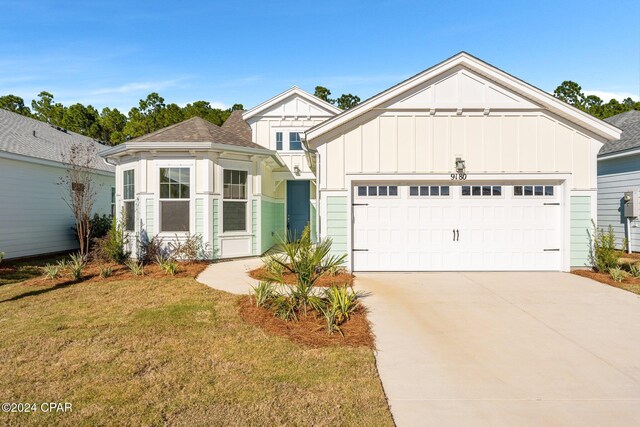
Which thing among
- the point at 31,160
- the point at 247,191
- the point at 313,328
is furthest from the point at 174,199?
the point at 313,328

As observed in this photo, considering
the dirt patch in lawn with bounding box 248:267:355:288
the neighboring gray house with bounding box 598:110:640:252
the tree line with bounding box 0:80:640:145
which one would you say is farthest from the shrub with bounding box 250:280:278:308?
the tree line with bounding box 0:80:640:145

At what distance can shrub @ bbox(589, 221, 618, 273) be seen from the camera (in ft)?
27.7

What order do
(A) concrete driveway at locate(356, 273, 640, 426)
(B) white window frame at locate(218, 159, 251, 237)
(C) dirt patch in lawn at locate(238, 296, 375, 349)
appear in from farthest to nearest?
(B) white window frame at locate(218, 159, 251, 237), (C) dirt patch in lawn at locate(238, 296, 375, 349), (A) concrete driveway at locate(356, 273, 640, 426)

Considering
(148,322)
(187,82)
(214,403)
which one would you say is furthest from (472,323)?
(187,82)

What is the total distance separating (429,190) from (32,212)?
12961 millimetres

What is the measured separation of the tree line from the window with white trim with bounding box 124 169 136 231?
640 inches

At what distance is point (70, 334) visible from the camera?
191 inches

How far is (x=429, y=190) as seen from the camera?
9.09m

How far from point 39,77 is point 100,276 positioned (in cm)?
1230

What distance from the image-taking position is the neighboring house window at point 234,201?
1053 cm

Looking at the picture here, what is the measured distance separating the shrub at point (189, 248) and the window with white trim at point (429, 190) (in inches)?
235

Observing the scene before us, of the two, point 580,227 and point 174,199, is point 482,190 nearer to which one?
point 580,227

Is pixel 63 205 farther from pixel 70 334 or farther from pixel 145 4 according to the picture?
pixel 70 334

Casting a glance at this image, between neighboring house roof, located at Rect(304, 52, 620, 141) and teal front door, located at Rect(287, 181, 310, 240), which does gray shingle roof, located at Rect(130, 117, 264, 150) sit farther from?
teal front door, located at Rect(287, 181, 310, 240)
